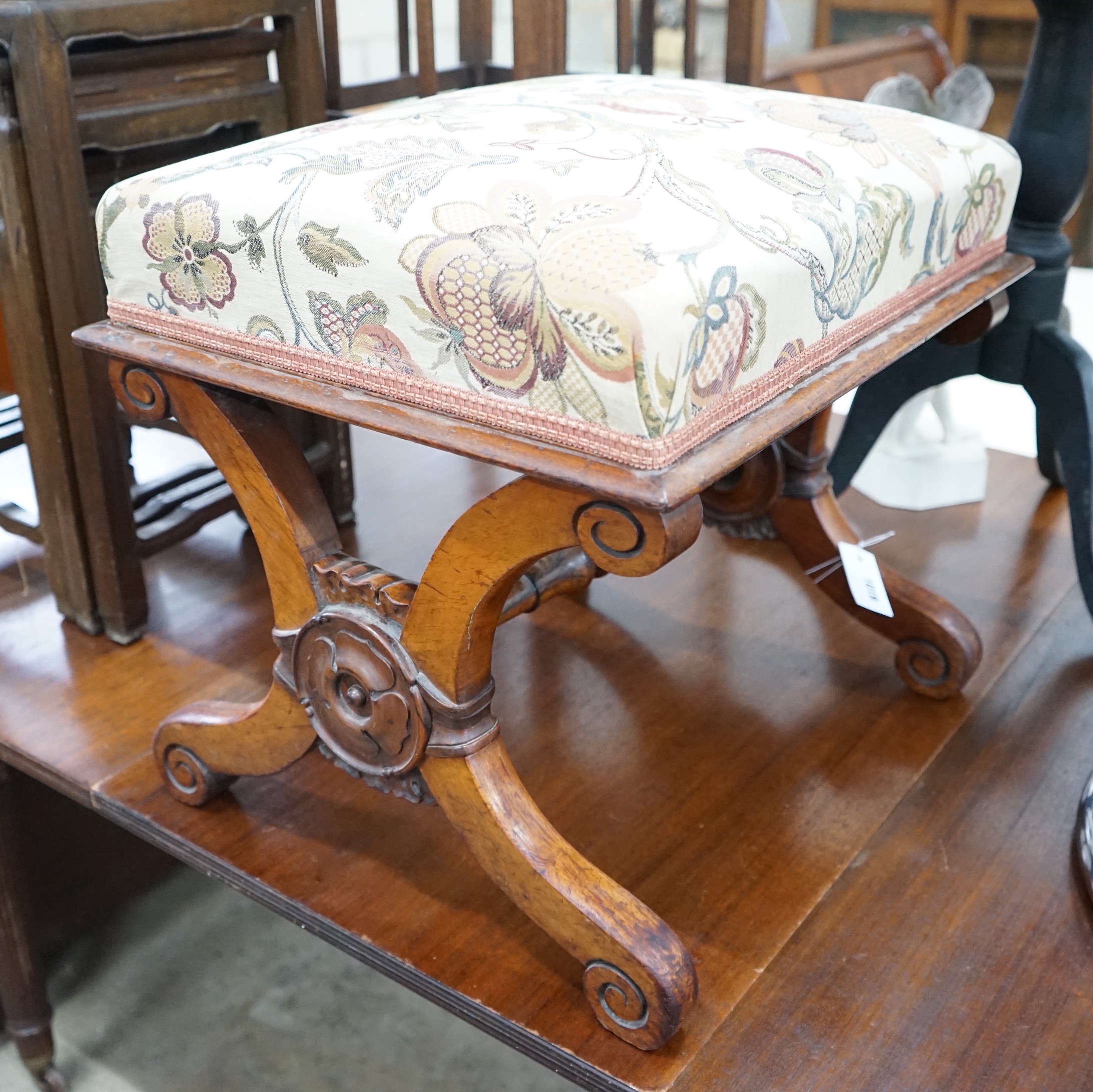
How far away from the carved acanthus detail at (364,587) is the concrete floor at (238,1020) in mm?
551

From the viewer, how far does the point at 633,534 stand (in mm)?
562

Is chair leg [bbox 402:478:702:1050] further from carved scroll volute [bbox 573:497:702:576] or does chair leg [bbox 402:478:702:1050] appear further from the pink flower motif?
the pink flower motif

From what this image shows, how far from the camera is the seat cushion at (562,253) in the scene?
1.79ft

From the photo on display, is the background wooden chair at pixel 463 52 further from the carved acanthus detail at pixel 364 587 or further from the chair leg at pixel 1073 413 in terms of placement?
the carved acanthus detail at pixel 364 587

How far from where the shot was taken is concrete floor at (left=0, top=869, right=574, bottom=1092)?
1.09 metres

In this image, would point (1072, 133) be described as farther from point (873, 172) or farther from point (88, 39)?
point (88, 39)

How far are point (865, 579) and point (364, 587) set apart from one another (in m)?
0.40

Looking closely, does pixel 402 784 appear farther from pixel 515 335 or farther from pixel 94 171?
pixel 94 171

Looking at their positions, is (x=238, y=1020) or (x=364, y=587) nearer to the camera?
(x=364, y=587)

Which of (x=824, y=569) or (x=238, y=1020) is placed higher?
(x=824, y=569)

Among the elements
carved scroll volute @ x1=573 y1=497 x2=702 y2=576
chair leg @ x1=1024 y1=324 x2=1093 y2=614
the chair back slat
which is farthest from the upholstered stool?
the chair back slat

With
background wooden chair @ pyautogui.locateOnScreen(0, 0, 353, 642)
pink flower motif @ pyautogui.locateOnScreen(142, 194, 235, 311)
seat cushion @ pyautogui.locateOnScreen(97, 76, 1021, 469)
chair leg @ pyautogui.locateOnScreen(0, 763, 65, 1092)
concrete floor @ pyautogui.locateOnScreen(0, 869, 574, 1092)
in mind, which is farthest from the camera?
concrete floor @ pyautogui.locateOnScreen(0, 869, 574, 1092)

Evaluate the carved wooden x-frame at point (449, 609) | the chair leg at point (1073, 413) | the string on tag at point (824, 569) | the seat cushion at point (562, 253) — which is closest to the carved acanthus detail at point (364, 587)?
the carved wooden x-frame at point (449, 609)

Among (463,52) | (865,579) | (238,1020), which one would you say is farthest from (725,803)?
(463,52)
